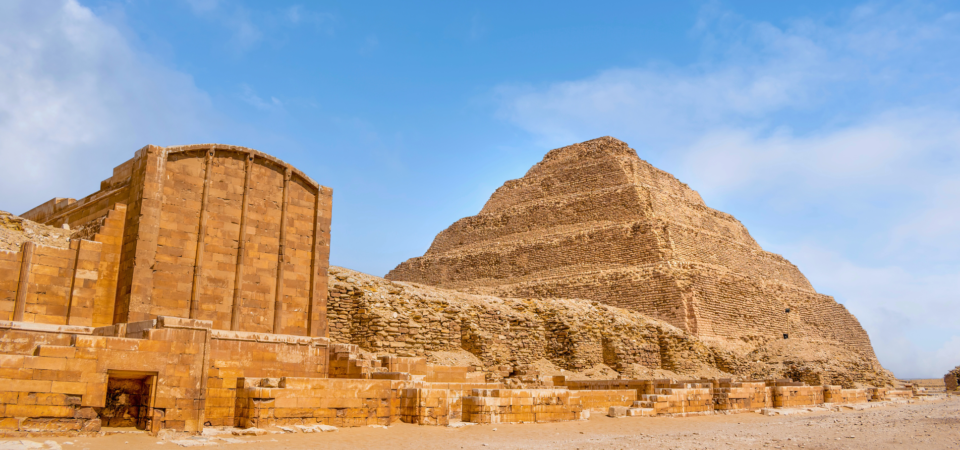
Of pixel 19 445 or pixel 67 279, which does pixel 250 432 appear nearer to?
pixel 19 445

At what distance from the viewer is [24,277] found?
408 inches

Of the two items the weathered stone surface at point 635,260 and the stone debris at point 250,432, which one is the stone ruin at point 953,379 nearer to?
the weathered stone surface at point 635,260

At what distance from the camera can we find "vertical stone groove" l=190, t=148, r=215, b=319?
11414 mm

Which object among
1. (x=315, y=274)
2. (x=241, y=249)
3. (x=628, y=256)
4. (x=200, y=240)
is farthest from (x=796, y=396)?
(x=628, y=256)

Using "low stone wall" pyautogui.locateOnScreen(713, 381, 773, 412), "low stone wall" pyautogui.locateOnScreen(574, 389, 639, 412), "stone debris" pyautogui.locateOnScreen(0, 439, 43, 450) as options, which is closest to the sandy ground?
"stone debris" pyautogui.locateOnScreen(0, 439, 43, 450)

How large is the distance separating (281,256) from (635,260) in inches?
1040

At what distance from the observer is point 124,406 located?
8039 mm

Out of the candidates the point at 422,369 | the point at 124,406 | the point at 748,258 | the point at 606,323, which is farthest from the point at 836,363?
the point at 124,406

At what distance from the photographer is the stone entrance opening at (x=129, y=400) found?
312 inches

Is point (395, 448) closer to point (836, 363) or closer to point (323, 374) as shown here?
point (323, 374)

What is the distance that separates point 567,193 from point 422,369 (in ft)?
111

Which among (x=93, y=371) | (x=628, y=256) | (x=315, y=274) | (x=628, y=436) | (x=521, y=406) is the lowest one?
(x=628, y=436)

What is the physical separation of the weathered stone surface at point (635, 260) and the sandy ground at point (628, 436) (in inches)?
602

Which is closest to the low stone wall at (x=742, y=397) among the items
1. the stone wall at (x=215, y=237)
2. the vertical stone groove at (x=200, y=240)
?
the stone wall at (x=215, y=237)
